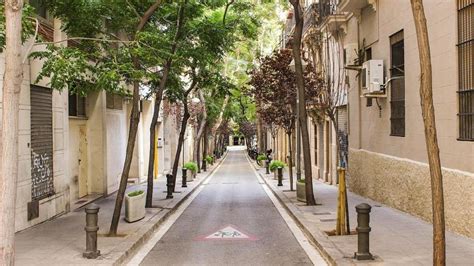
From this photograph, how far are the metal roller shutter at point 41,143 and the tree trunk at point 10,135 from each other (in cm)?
708

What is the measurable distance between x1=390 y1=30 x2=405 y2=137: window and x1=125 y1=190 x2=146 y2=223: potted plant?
6.74 m

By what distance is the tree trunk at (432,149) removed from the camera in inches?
237

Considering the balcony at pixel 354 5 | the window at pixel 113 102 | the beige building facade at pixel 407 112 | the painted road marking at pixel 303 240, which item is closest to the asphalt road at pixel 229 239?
the painted road marking at pixel 303 240

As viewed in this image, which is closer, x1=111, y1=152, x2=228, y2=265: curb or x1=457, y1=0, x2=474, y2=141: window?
x1=111, y1=152, x2=228, y2=265: curb

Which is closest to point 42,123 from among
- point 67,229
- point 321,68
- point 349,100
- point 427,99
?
point 67,229

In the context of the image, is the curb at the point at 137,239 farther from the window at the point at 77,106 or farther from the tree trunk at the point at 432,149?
the window at the point at 77,106

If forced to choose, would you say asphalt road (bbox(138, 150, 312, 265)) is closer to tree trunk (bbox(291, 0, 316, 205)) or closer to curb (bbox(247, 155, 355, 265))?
curb (bbox(247, 155, 355, 265))

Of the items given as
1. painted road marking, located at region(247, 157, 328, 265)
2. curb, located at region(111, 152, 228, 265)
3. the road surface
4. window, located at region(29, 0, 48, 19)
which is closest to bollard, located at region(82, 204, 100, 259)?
curb, located at region(111, 152, 228, 265)

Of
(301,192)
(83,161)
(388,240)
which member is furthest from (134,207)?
(83,161)

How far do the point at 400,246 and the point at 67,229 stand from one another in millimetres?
6704

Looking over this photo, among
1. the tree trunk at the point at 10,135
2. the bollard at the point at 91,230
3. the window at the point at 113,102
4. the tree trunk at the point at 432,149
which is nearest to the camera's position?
the tree trunk at the point at 10,135

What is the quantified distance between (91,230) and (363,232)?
3.99 meters

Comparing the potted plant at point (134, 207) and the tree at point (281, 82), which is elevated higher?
the tree at point (281, 82)

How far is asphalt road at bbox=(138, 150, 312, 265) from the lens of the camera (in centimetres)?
932
